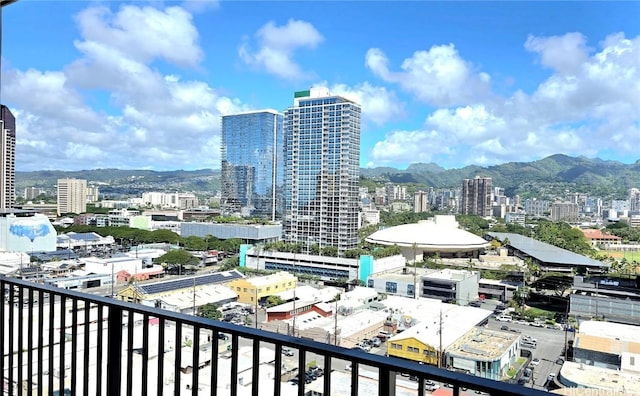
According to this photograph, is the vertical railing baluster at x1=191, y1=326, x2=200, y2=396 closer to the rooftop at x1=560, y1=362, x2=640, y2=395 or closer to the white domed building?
the rooftop at x1=560, y1=362, x2=640, y2=395

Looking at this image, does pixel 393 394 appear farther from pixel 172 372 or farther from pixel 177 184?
pixel 177 184

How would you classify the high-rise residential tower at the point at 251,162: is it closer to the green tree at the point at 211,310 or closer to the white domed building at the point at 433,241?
the white domed building at the point at 433,241

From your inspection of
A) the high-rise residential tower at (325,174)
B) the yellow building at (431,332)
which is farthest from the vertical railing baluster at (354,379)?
the high-rise residential tower at (325,174)

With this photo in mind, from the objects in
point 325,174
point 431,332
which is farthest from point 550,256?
point 431,332

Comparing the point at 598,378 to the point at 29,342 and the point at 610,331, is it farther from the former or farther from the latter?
the point at 29,342

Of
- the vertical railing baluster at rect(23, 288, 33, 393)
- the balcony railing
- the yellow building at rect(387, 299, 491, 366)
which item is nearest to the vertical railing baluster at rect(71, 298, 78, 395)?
the balcony railing

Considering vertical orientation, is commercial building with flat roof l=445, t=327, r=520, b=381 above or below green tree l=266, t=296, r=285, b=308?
above
